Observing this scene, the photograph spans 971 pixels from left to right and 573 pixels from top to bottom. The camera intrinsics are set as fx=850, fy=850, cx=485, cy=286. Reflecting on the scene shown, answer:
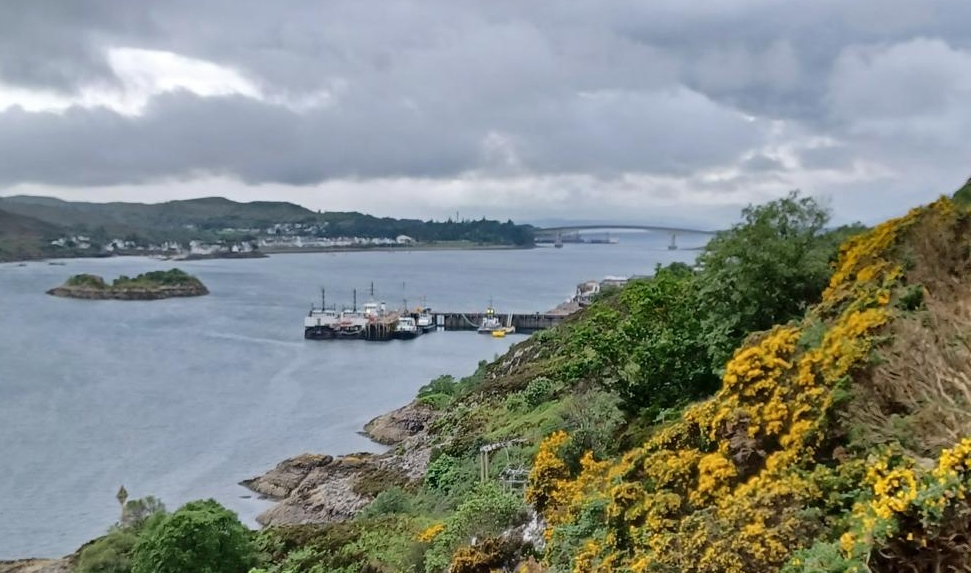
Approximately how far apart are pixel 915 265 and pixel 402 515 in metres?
10.1

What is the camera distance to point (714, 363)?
39.0 ft

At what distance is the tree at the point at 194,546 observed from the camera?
547 inches

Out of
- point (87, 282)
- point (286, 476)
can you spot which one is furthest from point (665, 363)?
point (87, 282)

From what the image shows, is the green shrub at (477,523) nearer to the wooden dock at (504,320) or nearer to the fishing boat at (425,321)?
the wooden dock at (504,320)

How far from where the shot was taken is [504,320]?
73750mm

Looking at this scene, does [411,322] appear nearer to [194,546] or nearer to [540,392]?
[540,392]

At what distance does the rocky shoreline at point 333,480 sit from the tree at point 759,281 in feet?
33.9

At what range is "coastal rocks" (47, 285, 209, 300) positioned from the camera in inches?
3585

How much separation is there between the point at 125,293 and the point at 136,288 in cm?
174

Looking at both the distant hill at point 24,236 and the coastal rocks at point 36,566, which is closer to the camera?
the coastal rocks at point 36,566

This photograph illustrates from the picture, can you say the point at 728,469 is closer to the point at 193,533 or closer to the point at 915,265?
the point at 915,265

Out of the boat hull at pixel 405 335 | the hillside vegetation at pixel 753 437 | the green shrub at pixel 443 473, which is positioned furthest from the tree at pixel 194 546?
the boat hull at pixel 405 335

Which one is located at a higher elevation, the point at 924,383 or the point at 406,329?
the point at 924,383

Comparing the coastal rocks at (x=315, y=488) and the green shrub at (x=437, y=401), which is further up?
the green shrub at (x=437, y=401)
